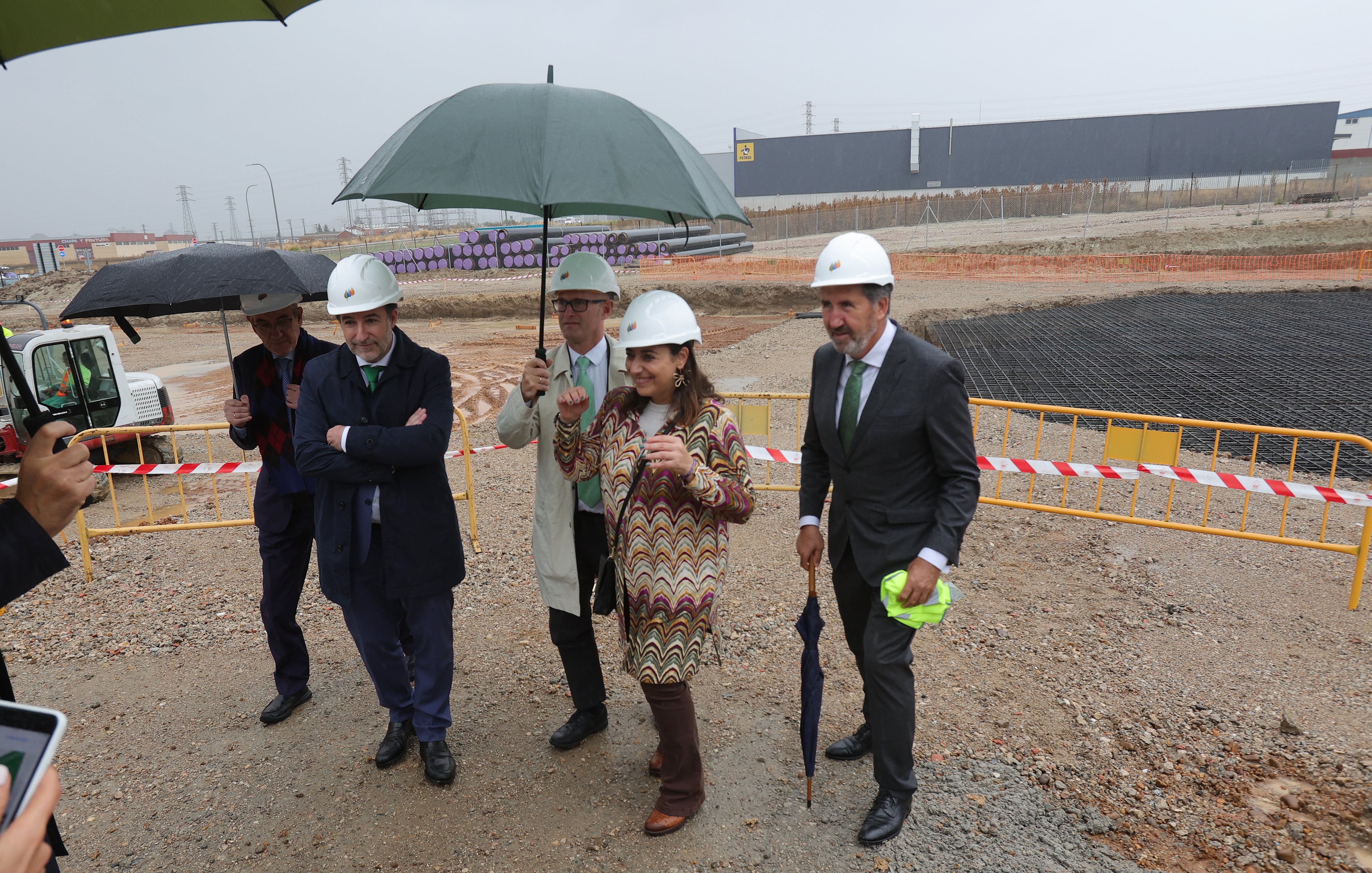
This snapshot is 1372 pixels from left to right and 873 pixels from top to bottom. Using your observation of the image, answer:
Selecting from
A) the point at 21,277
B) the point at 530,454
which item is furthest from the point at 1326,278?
the point at 21,277

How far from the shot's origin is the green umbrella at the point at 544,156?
8.36 feet

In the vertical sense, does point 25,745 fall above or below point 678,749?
above

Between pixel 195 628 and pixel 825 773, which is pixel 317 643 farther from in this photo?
pixel 825 773

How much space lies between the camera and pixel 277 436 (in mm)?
3729

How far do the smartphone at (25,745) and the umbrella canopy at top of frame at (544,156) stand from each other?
1.69 m

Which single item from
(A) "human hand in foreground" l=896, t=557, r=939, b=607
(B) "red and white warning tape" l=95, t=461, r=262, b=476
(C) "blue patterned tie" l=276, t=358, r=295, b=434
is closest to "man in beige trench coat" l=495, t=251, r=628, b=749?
(C) "blue patterned tie" l=276, t=358, r=295, b=434

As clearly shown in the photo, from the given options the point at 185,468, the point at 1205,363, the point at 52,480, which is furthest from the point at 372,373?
the point at 1205,363

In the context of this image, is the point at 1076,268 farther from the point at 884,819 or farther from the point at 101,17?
the point at 101,17

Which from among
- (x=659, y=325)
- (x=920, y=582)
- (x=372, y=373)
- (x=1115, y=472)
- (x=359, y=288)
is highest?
(x=359, y=288)

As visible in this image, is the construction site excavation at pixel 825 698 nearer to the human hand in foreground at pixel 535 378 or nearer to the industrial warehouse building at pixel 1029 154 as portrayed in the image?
the human hand in foreground at pixel 535 378

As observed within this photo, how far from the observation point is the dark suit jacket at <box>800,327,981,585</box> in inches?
110

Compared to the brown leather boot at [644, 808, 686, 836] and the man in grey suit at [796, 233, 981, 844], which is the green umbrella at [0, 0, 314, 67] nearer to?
the man in grey suit at [796, 233, 981, 844]

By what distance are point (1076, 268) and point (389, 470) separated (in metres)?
28.3

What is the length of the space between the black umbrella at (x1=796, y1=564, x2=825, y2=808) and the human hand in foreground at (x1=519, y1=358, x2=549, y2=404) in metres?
1.27
